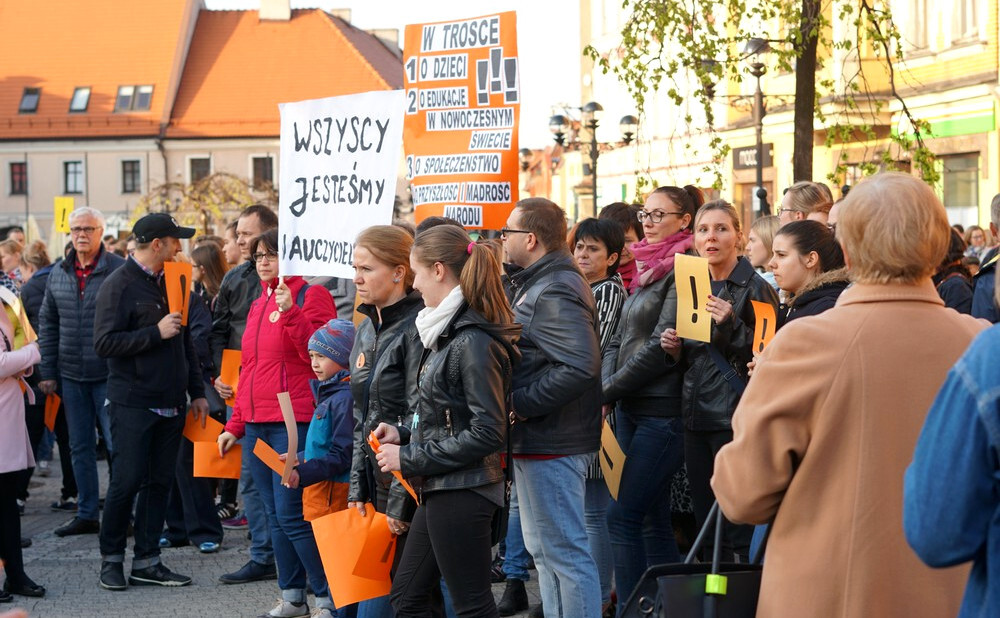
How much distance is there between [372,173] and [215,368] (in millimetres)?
3299

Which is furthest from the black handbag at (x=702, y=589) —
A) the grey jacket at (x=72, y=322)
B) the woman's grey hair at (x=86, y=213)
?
the woman's grey hair at (x=86, y=213)

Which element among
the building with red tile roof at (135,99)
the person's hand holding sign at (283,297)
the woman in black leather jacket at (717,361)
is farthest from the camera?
the building with red tile roof at (135,99)

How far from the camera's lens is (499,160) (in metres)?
8.24

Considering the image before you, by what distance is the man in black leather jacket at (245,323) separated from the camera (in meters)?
8.28

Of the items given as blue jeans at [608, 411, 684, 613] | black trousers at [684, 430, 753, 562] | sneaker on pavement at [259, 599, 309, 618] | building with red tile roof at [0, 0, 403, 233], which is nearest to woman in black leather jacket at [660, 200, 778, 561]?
black trousers at [684, 430, 753, 562]

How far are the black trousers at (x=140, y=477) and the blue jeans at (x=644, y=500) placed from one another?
3.08 m

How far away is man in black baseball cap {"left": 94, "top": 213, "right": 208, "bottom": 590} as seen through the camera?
25.7ft

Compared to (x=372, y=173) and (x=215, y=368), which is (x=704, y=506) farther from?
(x=215, y=368)

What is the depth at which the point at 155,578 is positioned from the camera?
318 inches

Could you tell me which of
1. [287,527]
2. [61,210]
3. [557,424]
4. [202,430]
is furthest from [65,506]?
[61,210]

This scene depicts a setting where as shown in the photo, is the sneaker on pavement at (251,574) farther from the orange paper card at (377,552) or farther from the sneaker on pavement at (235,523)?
the orange paper card at (377,552)

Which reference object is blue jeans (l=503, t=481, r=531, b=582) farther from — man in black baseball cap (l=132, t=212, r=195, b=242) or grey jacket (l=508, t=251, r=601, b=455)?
man in black baseball cap (l=132, t=212, r=195, b=242)

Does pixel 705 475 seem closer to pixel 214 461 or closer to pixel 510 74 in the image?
pixel 214 461

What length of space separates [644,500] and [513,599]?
1.34m
